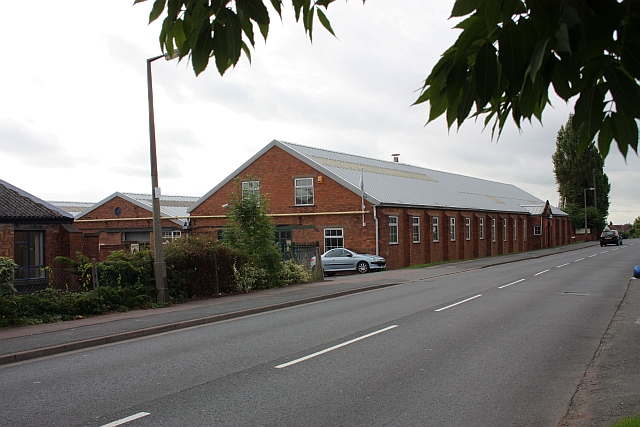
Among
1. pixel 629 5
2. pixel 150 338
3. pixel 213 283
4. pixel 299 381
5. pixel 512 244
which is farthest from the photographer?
pixel 512 244

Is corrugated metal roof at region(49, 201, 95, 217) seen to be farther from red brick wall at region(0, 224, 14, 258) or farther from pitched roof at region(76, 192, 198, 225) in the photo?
red brick wall at region(0, 224, 14, 258)

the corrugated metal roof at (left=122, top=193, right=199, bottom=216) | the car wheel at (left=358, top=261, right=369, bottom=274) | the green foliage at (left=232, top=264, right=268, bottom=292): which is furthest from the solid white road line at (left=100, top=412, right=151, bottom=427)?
the corrugated metal roof at (left=122, top=193, right=199, bottom=216)

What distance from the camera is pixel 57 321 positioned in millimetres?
13891

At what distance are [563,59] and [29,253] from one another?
22512mm

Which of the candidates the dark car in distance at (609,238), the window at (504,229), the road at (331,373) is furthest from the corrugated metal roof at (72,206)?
the dark car in distance at (609,238)

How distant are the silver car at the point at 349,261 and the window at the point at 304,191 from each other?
4.91 m

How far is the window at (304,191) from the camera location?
36.0 metres

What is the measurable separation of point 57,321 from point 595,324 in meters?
12.0

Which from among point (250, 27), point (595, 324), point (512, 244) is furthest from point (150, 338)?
point (512, 244)

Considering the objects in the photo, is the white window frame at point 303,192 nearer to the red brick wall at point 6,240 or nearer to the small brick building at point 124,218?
the small brick building at point 124,218

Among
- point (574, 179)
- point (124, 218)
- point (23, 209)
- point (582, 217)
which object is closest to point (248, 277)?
point (23, 209)

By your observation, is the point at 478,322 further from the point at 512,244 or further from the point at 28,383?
the point at 512,244

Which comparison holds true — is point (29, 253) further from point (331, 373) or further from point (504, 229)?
point (504, 229)

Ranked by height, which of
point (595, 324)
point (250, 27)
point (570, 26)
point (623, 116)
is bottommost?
point (595, 324)
